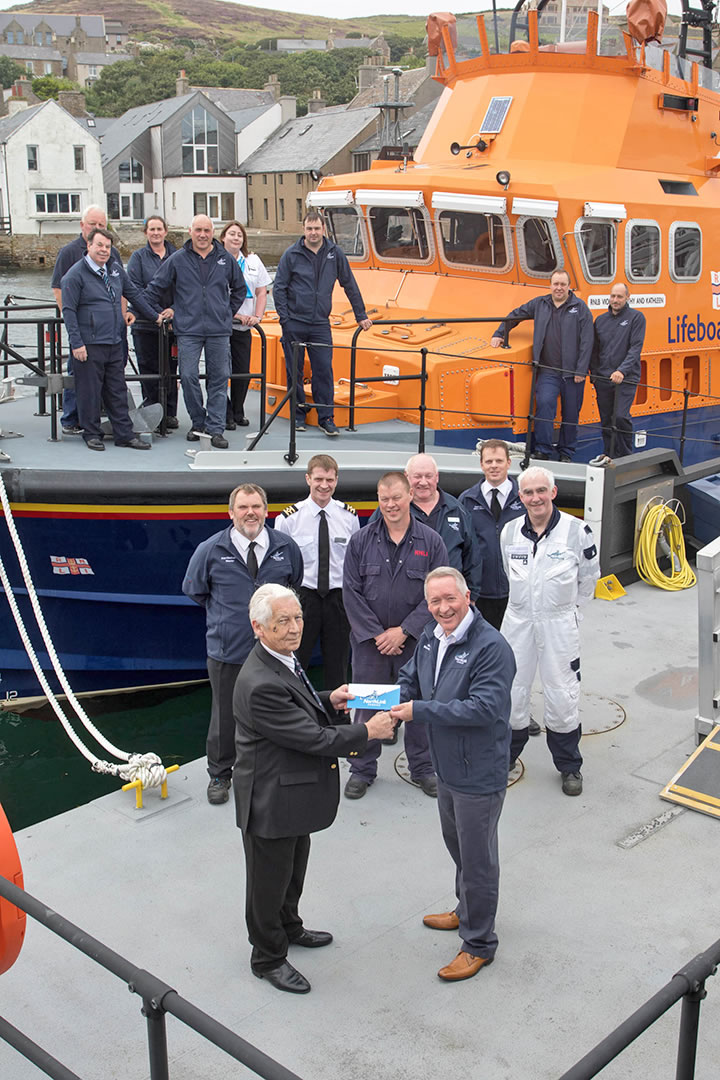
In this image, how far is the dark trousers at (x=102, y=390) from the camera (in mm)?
6711

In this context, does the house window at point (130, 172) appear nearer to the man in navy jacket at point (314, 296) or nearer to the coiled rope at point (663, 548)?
the man in navy jacket at point (314, 296)

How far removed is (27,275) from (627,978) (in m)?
45.5

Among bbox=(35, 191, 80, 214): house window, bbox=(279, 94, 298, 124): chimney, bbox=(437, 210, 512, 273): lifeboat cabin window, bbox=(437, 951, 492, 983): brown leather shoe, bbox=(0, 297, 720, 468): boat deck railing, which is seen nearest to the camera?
bbox=(437, 951, 492, 983): brown leather shoe

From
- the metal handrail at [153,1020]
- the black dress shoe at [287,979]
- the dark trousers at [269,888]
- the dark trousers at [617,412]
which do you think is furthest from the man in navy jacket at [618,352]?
the metal handrail at [153,1020]

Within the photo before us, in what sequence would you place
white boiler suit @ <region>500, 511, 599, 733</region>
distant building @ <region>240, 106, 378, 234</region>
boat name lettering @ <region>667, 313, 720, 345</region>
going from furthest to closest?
distant building @ <region>240, 106, 378, 234</region> → boat name lettering @ <region>667, 313, 720, 345</region> → white boiler suit @ <region>500, 511, 599, 733</region>

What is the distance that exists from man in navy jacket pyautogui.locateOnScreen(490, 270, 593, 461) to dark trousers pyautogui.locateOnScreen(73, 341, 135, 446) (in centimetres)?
258

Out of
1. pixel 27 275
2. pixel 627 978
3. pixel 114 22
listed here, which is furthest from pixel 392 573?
pixel 114 22

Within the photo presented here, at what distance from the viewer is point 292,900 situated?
3.68m

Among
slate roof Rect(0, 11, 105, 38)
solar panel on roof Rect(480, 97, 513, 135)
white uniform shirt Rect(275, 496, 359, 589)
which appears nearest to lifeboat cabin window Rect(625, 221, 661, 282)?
solar panel on roof Rect(480, 97, 513, 135)

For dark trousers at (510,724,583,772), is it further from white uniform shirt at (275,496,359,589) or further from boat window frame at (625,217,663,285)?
boat window frame at (625,217,663,285)

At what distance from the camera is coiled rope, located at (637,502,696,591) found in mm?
7484

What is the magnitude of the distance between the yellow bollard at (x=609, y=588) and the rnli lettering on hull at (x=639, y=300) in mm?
2001

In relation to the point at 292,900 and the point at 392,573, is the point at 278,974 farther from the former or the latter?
the point at 392,573

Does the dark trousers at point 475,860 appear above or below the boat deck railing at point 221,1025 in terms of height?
below
